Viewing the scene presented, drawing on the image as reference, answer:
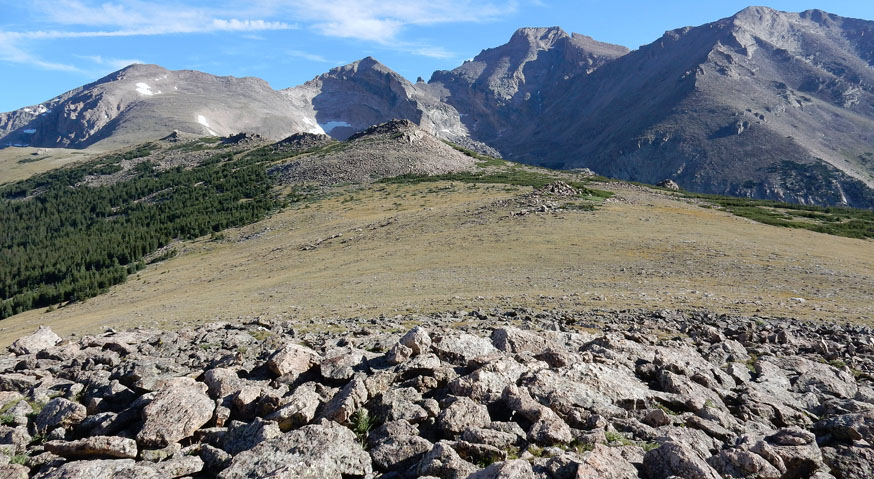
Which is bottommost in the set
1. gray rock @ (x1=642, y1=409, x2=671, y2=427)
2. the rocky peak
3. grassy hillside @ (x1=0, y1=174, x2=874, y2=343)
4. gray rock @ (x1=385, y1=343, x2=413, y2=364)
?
grassy hillside @ (x1=0, y1=174, x2=874, y2=343)

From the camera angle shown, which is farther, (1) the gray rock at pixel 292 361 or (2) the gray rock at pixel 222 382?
(1) the gray rock at pixel 292 361

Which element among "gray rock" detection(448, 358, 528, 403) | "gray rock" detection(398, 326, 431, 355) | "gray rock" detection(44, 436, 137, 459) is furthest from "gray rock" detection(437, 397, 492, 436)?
"gray rock" detection(44, 436, 137, 459)

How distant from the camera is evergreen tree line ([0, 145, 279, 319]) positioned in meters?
45.7

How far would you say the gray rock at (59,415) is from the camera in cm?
766

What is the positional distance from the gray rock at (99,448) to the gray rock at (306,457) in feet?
5.85

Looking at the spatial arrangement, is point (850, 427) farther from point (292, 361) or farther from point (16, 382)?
point (16, 382)

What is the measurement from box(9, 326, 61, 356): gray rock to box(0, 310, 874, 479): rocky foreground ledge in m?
1.31

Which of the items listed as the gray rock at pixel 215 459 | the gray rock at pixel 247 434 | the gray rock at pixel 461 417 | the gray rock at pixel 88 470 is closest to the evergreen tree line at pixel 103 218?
the gray rock at pixel 88 470

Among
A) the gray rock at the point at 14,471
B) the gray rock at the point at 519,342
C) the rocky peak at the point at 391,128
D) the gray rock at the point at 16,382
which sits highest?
the rocky peak at the point at 391,128

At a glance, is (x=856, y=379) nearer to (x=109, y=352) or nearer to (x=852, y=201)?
(x=109, y=352)

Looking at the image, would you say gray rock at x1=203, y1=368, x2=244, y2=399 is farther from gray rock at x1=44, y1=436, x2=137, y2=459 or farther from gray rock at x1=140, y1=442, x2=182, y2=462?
gray rock at x1=44, y1=436, x2=137, y2=459

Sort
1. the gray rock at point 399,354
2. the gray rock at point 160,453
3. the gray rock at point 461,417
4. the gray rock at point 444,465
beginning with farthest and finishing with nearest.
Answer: the gray rock at point 399,354 → the gray rock at point 461,417 → the gray rock at point 160,453 → the gray rock at point 444,465

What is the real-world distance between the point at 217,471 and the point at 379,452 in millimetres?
2146

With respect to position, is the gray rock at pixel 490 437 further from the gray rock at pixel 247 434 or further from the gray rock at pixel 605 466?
the gray rock at pixel 247 434
